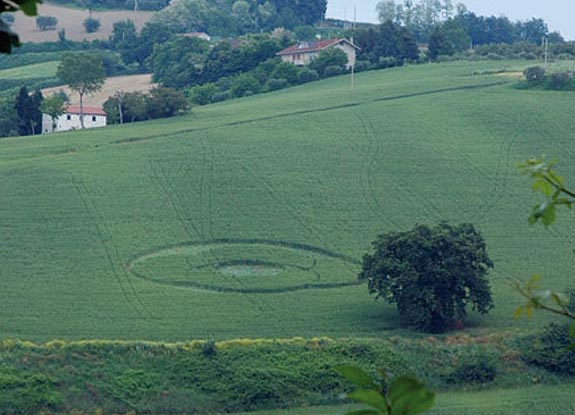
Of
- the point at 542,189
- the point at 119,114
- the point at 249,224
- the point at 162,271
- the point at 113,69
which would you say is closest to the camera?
the point at 542,189

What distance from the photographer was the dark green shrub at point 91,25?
106125 mm

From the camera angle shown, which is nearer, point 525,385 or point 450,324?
point 525,385

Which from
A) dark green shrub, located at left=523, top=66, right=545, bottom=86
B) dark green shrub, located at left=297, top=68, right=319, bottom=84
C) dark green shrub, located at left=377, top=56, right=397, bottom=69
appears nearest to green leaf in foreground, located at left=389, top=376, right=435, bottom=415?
dark green shrub, located at left=523, top=66, right=545, bottom=86

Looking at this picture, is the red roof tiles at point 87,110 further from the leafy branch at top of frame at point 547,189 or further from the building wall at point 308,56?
the leafy branch at top of frame at point 547,189

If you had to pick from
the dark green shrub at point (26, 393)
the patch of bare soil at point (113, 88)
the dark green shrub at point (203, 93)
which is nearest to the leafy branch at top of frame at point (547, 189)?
the dark green shrub at point (26, 393)

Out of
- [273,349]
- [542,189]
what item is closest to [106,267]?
[273,349]

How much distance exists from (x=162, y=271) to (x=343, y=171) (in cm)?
1343

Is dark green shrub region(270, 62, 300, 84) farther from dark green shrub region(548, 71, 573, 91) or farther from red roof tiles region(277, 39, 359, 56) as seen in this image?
dark green shrub region(548, 71, 573, 91)

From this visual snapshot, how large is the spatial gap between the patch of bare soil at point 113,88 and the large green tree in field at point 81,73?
4.64 meters

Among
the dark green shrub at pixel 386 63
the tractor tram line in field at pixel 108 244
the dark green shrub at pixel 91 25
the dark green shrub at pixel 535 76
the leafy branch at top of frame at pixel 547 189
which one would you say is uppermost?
the leafy branch at top of frame at pixel 547 189

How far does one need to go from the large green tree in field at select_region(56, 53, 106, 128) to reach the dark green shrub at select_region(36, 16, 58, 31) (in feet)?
112

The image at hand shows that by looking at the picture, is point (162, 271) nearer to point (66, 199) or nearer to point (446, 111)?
point (66, 199)

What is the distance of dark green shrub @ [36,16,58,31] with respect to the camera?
101m

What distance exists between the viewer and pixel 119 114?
207 feet
